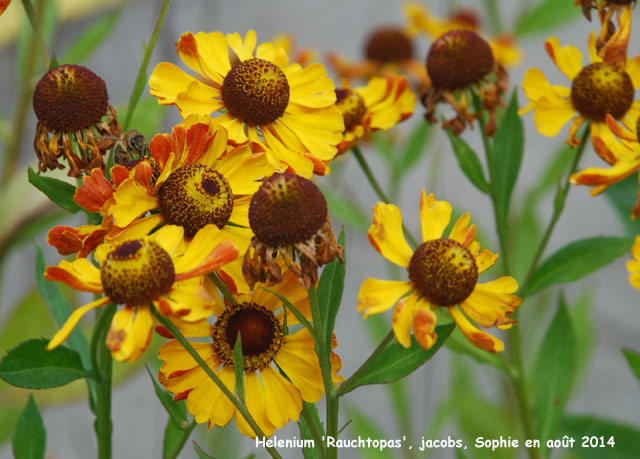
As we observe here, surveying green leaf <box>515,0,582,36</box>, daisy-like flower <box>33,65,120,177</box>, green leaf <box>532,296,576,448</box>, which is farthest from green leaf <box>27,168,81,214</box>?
green leaf <box>515,0,582,36</box>

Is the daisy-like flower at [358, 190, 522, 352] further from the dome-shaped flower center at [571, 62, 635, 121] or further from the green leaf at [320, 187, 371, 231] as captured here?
the green leaf at [320, 187, 371, 231]

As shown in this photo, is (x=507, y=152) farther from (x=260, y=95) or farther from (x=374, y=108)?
(x=260, y=95)

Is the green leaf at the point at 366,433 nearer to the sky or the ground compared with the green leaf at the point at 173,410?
nearer to the ground

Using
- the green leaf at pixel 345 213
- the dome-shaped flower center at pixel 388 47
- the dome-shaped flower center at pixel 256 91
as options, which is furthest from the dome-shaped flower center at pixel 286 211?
the dome-shaped flower center at pixel 388 47

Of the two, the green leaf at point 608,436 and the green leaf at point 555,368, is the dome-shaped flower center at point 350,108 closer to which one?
the green leaf at point 555,368

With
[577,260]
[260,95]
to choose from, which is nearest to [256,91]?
[260,95]
